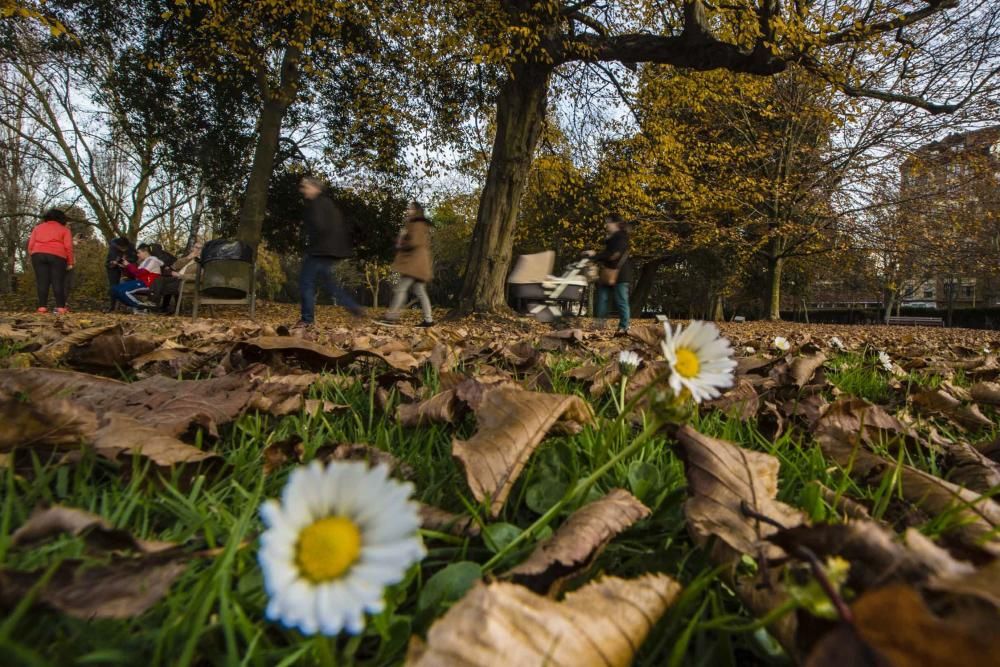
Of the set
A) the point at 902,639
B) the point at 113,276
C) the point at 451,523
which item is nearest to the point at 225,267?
the point at 113,276

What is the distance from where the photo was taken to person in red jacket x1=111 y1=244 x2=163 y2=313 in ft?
36.8

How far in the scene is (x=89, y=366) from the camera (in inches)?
76.3

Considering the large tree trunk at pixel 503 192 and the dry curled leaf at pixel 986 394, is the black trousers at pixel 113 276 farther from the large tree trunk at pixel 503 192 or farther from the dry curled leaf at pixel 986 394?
the dry curled leaf at pixel 986 394

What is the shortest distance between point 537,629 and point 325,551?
0.70 feet

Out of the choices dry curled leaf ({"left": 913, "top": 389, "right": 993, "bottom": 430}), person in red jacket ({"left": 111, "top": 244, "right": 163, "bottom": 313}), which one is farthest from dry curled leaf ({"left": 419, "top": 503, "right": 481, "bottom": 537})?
person in red jacket ({"left": 111, "top": 244, "right": 163, "bottom": 313})

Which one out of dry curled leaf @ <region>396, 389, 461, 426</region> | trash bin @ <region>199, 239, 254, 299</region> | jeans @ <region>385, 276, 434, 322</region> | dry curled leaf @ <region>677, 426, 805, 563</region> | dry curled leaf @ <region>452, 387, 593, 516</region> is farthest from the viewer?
trash bin @ <region>199, 239, 254, 299</region>

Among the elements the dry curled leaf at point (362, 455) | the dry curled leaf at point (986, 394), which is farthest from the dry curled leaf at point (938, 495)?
the dry curled leaf at point (986, 394)

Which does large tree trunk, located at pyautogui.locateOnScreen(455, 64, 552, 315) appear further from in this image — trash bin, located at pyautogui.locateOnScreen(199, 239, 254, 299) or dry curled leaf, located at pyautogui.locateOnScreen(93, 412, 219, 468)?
dry curled leaf, located at pyautogui.locateOnScreen(93, 412, 219, 468)

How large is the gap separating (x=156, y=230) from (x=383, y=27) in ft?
74.9

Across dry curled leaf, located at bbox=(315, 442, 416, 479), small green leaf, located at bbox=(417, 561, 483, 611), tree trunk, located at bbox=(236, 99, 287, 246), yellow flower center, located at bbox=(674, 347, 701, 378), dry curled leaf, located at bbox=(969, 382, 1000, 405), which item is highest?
tree trunk, located at bbox=(236, 99, 287, 246)

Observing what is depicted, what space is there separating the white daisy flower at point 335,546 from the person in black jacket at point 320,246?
23.5ft

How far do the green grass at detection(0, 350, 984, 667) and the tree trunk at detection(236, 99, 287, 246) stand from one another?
12.2m

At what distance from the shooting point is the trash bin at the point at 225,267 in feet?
33.3

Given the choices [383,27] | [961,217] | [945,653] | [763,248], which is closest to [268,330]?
[945,653]
